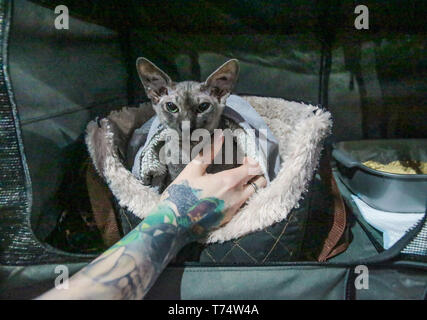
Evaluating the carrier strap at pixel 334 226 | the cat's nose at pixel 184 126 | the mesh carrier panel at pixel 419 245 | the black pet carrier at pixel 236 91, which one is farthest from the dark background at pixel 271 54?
the mesh carrier panel at pixel 419 245

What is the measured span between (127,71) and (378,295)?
1257mm

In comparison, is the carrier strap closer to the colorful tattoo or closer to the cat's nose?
the colorful tattoo

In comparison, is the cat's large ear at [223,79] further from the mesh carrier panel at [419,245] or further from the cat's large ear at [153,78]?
the mesh carrier panel at [419,245]

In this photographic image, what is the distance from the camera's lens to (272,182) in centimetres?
87

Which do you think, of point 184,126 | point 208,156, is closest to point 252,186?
point 208,156

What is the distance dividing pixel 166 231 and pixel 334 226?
59cm

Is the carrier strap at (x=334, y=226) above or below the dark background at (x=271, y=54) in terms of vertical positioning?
below

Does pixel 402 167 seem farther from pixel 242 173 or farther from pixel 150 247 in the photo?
pixel 150 247

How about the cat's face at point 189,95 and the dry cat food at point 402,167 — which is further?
the dry cat food at point 402,167

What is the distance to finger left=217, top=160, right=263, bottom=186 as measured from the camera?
88 centimetres

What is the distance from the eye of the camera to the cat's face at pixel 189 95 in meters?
0.87

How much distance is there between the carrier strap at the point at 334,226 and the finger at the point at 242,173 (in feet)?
0.80

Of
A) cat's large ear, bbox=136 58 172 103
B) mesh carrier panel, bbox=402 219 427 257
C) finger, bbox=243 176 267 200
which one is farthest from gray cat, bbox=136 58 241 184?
mesh carrier panel, bbox=402 219 427 257

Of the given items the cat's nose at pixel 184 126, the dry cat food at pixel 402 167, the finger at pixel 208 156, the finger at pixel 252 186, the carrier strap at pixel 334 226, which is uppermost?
the cat's nose at pixel 184 126
